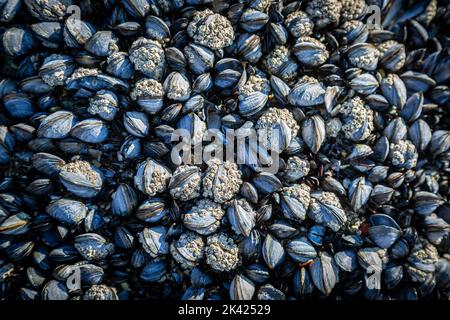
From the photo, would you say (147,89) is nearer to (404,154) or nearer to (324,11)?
(324,11)

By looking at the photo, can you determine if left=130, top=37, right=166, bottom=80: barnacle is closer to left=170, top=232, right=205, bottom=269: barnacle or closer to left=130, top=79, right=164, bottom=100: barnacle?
left=130, top=79, right=164, bottom=100: barnacle

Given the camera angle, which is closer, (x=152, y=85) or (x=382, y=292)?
(x=152, y=85)

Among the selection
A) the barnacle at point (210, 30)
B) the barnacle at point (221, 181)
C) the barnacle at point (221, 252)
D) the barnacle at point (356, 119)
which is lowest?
the barnacle at point (221, 252)

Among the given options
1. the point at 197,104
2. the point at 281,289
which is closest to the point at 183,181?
the point at 197,104

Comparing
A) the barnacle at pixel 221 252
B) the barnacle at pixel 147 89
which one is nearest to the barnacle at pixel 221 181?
the barnacle at pixel 221 252

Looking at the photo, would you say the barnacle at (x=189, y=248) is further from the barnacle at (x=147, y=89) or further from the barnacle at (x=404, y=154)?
the barnacle at (x=404, y=154)

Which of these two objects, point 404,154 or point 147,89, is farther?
point 404,154

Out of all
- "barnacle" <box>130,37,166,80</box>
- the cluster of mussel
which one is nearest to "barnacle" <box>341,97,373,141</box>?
the cluster of mussel

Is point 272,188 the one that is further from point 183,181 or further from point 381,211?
point 381,211

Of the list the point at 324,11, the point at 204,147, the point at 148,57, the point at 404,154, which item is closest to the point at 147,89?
the point at 148,57
